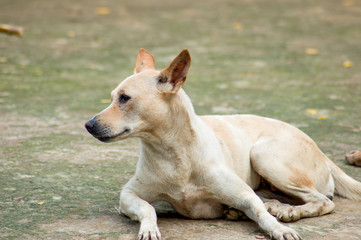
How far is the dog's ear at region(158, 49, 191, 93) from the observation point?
411 cm

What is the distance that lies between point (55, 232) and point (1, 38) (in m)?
8.38

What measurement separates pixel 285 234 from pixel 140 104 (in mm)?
1308

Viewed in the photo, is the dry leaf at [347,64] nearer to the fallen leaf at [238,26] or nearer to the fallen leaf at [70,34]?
the fallen leaf at [238,26]

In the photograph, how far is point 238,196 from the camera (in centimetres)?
420

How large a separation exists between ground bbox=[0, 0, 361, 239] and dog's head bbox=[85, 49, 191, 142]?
2.31ft

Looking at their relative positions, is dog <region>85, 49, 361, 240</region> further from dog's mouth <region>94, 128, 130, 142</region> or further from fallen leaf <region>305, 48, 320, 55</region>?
fallen leaf <region>305, 48, 320, 55</region>

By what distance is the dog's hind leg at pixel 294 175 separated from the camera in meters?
4.43

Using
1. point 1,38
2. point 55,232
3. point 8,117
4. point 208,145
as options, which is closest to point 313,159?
point 208,145

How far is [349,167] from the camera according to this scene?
18.3ft

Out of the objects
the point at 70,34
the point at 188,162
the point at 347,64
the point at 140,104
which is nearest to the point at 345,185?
the point at 188,162

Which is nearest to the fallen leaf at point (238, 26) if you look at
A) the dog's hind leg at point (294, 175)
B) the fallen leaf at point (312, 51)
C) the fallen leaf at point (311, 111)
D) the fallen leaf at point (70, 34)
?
the fallen leaf at point (312, 51)

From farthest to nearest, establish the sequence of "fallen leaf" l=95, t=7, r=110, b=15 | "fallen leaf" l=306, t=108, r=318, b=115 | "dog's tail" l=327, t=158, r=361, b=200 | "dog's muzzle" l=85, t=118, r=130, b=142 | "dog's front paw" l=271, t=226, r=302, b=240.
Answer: "fallen leaf" l=95, t=7, r=110, b=15
"fallen leaf" l=306, t=108, r=318, b=115
"dog's tail" l=327, t=158, r=361, b=200
"dog's muzzle" l=85, t=118, r=130, b=142
"dog's front paw" l=271, t=226, r=302, b=240

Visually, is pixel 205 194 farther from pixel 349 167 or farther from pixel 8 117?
pixel 8 117

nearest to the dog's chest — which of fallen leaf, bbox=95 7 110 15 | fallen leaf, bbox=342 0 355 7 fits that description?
fallen leaf, bbox=95 7 110 15
